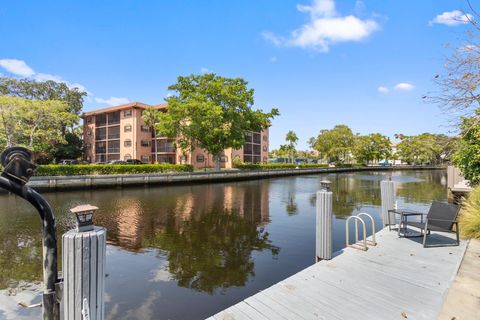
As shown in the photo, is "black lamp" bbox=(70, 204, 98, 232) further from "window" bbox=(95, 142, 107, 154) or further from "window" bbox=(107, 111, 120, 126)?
"window" bbox=(95, 142, 107, 154)

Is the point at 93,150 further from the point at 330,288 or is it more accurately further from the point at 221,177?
the point at 330,288

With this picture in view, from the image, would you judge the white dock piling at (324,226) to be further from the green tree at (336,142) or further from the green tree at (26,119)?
the green tree at (336,142)

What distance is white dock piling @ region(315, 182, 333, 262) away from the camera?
5.82 metres

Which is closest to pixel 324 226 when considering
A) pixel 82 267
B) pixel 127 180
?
pixel 82 267

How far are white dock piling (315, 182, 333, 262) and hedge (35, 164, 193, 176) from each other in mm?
24081

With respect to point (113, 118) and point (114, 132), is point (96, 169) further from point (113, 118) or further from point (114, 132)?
point (113, 118)

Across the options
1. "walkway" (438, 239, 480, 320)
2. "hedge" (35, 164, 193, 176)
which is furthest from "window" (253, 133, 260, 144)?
"walkway" (438, 239, 480, 320)

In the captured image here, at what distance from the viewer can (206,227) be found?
11289mm

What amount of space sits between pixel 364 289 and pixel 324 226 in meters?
1.60

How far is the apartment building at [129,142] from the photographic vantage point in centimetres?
4759

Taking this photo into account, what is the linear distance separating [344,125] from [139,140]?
54740 millimetres

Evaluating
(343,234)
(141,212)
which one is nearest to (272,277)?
(343,234)

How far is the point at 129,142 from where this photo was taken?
48.3m

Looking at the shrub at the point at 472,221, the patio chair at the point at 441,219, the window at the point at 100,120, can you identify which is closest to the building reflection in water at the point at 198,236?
the patio chair at the point at 441,219
